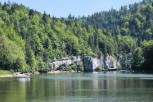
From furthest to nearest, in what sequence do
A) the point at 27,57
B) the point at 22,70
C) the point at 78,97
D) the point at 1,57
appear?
1. the point at 27,57
2. the point at 22,70
3. the point at 1,57
4. the point at 78,97

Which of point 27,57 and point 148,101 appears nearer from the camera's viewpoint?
point 148,101

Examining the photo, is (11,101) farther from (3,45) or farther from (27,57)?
(27,57)

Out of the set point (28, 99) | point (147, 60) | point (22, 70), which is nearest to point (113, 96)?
point (28, 99)

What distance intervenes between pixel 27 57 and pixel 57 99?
114 m

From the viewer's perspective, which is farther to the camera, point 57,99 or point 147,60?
point 147,60

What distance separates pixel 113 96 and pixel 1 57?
78651 millimetres

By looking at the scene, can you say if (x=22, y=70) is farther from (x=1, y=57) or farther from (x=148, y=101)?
(x=148, y=101)

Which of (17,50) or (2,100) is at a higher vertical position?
(17,50)

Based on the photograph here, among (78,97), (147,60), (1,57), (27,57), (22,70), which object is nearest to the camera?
(78,97)

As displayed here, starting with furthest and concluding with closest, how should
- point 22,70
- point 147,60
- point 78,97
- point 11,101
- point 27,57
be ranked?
point 147,60 < point 27,57 < point 22,70 < point 78,97 < point 11,101

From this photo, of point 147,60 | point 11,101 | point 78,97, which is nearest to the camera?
point 11,101

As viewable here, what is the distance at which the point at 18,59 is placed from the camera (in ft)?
454

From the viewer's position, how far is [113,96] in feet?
200

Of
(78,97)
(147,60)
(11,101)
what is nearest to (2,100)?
(11,101)
